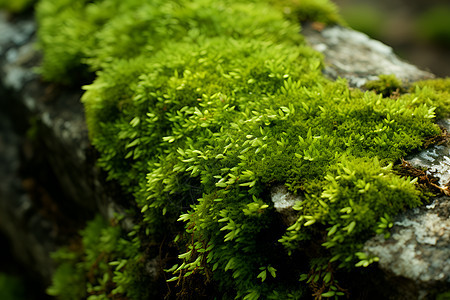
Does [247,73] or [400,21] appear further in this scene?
[400,21]

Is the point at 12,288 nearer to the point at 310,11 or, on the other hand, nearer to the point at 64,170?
the point at 64,170

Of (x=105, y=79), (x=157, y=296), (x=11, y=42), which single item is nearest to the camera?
(x=157, y=296)

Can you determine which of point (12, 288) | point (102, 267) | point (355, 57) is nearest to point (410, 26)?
point (355, 57)

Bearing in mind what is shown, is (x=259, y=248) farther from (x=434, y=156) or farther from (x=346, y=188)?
(x=434, y=156)

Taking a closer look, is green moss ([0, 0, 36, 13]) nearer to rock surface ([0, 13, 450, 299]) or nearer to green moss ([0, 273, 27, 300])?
rock surface ([0, 13, 450, 299])

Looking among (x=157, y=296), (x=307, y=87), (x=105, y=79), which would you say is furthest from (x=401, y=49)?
(x=157, y=296)

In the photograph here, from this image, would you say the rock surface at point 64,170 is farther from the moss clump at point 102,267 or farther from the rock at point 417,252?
the moss clump at point 102,267
